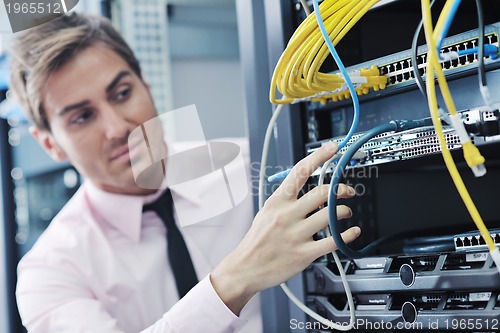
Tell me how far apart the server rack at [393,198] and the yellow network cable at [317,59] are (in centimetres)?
4

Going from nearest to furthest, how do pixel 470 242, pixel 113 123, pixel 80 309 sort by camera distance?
pixel 470 242 → pixel 80 309 → pixel 113 123

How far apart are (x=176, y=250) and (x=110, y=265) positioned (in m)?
0.14

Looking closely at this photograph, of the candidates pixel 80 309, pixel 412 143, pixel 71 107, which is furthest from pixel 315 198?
pixel 71 107

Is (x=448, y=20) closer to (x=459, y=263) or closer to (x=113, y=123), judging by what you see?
(x=459, y=263)

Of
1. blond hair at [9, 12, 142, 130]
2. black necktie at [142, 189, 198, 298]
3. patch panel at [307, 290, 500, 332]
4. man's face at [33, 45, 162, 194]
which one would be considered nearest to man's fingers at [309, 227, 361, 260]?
patch panel at [307, 290, 500, 332]

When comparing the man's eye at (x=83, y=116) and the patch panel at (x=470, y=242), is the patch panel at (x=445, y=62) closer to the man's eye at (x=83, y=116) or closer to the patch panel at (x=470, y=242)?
the patch panel at (x=470, y=242)

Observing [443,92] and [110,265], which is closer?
[443,92]

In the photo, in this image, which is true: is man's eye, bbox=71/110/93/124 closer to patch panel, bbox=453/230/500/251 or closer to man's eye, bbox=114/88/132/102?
man's eye, bbox=114/88/132/102

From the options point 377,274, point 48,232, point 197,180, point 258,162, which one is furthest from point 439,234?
A: point 48,232

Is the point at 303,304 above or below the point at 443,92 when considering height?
below

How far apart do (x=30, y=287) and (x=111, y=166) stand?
316 millimetres

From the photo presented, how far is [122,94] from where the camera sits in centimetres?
140

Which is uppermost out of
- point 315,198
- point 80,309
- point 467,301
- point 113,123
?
point 113,123

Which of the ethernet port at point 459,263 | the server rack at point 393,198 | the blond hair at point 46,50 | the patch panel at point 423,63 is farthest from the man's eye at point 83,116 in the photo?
the ethernet port at point 459,263
